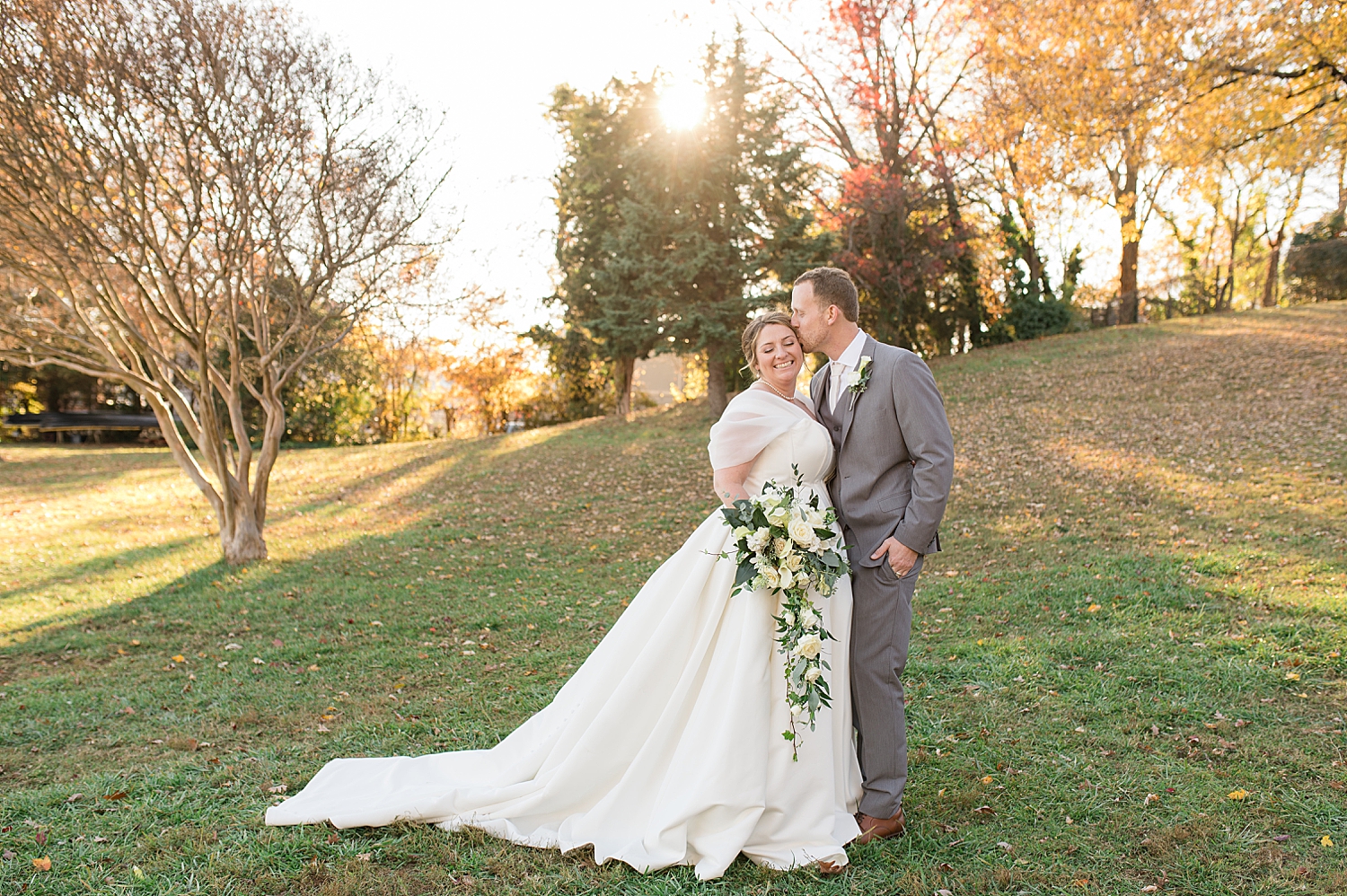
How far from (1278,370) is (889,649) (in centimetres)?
1458

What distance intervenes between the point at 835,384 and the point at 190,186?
23.4ft

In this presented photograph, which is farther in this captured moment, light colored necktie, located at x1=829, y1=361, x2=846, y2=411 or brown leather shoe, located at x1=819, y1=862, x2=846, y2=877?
light colored necktie, located at x1=829, y1=361, x2=846, y2=411

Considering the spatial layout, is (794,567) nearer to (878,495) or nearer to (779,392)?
(878,495)

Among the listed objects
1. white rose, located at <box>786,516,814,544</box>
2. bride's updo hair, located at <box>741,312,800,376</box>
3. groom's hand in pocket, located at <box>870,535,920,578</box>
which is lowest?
groom's hand in pocket, located at <box>870,535,920,578</box>

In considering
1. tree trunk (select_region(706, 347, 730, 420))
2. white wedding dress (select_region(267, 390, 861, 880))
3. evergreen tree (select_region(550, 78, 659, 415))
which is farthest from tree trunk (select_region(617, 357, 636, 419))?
white wedding dress (select_region(267, 390, 861, 880))

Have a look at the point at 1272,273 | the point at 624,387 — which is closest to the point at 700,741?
the point at 624,387

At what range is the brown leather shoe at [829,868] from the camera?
3348 mm

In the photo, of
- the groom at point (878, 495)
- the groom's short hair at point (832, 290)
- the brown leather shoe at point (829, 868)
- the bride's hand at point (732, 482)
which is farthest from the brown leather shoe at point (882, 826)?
the groom's short hair at point (832, 290)

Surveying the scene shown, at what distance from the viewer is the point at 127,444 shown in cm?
2475

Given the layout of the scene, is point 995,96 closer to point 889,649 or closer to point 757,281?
point 757,281

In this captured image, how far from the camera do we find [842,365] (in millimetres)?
3715

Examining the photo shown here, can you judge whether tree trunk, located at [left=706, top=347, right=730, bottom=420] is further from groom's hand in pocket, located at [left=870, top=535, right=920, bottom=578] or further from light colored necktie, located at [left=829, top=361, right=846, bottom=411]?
groom's hand in pocket, located at [left=870, top=535, right=920, bottom=578]

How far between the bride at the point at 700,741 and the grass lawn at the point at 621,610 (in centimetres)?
14

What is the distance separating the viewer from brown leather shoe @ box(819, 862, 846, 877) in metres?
3.35
